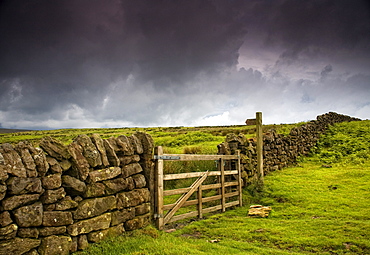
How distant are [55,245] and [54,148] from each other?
179cm

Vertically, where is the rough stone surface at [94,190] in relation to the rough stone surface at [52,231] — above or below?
above

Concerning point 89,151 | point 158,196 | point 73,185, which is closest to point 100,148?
point 89,151

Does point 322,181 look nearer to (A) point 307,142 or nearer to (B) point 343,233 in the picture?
(B) point 343,233

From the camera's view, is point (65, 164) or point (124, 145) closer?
point (65, 164)

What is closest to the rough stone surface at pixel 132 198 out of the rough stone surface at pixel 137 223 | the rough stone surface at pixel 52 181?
the rough stone surface at pixel 137 223

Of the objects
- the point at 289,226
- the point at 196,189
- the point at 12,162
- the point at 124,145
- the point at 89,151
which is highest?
the point at 124,145

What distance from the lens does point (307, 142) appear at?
20.9m

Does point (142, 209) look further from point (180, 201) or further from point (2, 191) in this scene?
point (2, 191)

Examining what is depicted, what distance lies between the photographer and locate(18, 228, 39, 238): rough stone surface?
15.1 feet

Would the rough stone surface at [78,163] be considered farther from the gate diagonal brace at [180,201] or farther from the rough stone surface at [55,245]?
the gate diagonal brace at [180,201]

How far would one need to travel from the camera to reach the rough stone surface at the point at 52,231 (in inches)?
192

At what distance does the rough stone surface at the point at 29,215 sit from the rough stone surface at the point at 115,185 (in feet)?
4.82

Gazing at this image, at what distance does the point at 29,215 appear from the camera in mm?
4680

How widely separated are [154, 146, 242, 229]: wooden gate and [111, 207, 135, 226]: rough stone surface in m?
1.02
